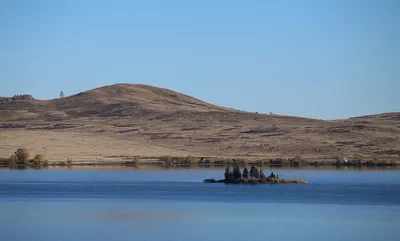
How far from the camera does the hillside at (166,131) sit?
103688 millimetres

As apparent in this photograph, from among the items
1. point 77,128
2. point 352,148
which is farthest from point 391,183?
point 77,128

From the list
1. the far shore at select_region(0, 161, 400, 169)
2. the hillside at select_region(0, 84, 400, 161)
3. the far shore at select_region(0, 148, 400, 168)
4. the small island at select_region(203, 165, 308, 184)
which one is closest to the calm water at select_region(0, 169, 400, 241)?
the small island at select_region(203, 165, 308, 184)

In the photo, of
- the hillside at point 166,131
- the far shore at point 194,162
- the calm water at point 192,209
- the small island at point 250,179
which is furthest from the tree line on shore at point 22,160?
the small island at point 250,179

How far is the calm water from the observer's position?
34156 millimetres

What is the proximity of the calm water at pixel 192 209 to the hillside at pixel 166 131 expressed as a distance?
36.5m

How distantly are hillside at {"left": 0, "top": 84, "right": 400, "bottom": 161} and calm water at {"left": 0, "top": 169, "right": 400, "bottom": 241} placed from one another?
120ft

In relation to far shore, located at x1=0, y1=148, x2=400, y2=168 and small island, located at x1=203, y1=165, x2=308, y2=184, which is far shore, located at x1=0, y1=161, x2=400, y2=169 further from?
small island, located at x1=203, y1=165, x2=308, y2=184

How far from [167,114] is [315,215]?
10704 cm

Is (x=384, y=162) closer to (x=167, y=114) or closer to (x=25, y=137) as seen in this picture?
(x=25, y=137)

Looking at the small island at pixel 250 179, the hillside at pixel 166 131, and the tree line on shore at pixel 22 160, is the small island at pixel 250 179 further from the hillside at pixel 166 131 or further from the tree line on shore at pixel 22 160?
the hillside at pixel 166 131

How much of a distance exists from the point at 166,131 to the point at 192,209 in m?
83.0

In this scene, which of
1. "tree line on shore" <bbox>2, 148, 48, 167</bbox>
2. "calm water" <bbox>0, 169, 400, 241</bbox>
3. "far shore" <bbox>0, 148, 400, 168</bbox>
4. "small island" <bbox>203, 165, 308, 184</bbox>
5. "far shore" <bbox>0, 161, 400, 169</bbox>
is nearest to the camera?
"calm water" <bbox>0, 169, 400, 241</bbox>

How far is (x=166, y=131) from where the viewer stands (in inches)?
4951

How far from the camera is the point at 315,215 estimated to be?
133 ft
